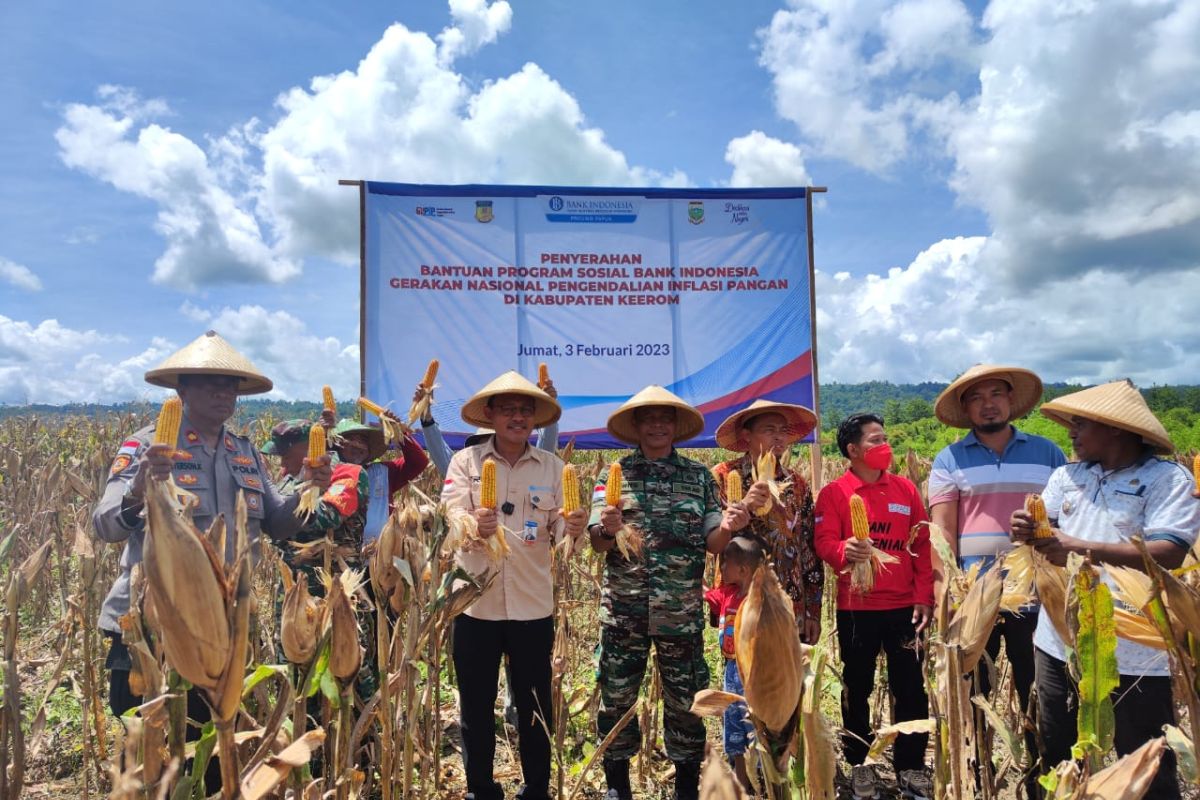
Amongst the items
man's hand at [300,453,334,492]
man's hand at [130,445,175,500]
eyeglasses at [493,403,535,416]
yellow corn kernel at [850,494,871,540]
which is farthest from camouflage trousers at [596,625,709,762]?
man's hand at [130,445,175,500]

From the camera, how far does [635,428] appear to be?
11.9 feet

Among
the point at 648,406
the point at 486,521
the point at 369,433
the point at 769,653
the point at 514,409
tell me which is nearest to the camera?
the point at 769,653

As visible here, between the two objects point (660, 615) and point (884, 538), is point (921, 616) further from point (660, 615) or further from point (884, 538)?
point (660, 615)

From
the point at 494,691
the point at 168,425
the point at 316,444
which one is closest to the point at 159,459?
the point at 168,425

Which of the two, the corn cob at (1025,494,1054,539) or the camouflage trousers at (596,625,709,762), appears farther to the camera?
the camouflage trousers at (596,625,709,762)

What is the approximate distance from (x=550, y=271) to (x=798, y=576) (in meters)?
3.14

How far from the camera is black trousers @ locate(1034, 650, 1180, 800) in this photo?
7.28ft

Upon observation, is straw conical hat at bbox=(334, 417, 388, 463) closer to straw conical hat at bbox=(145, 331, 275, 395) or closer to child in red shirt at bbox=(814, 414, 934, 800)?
straw conical hat at bbox=(145, 331, 275, 395)

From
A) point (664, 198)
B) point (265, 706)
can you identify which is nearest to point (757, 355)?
point (664, 198)

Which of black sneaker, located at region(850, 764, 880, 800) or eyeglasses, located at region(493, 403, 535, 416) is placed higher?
eyeglasses, located at region(493, 403, 535, 416)

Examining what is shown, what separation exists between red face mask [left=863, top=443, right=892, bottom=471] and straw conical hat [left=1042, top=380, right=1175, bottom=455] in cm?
76


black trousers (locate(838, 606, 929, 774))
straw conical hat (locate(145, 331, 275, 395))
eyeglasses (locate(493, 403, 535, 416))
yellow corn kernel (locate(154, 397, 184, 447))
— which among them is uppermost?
straw conical hat (locate(145, 331, 275, 395))

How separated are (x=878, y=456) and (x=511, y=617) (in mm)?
1871

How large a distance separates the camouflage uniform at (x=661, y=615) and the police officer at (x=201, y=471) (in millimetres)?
1408
